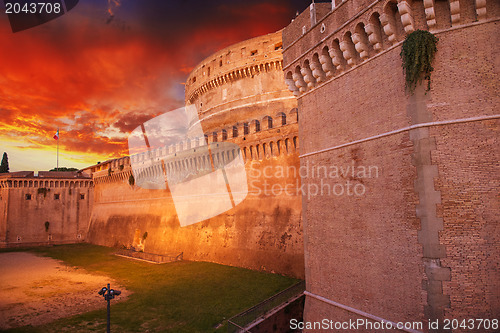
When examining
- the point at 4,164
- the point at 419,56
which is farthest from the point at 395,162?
the point at 4,164

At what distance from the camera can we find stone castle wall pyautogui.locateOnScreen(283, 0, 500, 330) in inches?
249

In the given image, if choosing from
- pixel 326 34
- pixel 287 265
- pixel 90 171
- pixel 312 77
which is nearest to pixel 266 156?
pixel 287 265

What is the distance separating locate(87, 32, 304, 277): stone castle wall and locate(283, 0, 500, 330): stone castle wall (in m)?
7.96

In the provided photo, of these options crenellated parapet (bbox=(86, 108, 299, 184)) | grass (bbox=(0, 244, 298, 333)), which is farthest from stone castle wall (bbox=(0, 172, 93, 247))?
grass (bbox=(0, 244, 298, 333))

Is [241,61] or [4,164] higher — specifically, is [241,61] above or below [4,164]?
above

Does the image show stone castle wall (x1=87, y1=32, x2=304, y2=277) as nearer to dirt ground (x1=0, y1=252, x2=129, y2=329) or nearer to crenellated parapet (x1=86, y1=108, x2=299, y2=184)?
crenellated parapet (x1=86, y1=108, x2=299, y2=184)

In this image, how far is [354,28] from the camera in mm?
8117

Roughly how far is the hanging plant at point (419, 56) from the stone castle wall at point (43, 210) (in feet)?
140

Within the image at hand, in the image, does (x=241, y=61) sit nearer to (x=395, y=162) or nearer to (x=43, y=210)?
(x=395, y=162)

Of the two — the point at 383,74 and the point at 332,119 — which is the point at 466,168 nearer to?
the point at 383,74

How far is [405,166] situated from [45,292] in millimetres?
19415

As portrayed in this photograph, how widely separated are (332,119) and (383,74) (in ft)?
6.55

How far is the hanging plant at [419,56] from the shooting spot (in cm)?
679

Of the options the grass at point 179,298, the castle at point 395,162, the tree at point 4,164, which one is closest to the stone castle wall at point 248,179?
the grass at point 179,298
